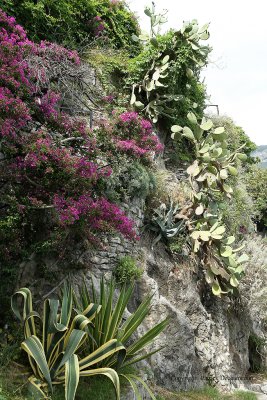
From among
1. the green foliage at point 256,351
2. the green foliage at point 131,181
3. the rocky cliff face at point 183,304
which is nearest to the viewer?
the rocky cliff face at point 183,304

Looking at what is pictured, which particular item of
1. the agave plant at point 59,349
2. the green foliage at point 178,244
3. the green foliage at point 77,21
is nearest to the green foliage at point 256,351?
the green foliage at point 178,244

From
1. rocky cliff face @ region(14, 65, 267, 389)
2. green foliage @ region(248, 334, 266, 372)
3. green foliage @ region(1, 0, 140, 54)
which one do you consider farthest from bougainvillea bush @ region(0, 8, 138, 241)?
green foliage @ region(248, 334, 266, 372)

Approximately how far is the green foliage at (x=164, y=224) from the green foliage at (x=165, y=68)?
6.96 feet

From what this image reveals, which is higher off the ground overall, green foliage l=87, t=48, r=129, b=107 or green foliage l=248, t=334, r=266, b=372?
green foliage l=87, t=48, r=129, b=107

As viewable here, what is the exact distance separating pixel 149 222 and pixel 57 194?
3.75 m

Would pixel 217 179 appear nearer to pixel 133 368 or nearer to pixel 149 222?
pixel 149 222

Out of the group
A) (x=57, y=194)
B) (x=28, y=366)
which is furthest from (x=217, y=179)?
(x=28, y=366)

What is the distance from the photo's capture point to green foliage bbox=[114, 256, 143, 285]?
20.8 ft

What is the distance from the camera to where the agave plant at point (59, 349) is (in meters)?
3.66

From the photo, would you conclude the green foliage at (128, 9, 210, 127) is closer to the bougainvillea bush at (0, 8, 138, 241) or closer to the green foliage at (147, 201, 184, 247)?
the green foliage at (147, 201, 184, 247)

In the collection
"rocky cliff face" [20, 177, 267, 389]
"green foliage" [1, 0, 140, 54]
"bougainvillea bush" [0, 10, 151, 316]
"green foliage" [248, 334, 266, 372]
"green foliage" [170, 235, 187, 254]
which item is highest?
"green foliage" [1, 0, 140, 54]

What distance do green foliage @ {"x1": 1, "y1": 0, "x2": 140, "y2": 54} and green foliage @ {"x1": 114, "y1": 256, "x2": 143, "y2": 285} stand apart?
15.0 ft

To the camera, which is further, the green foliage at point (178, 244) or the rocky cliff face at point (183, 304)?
the green foliage at point (178, 244)

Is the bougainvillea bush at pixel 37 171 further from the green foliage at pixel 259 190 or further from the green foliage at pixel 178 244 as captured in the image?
the green foliage at pixel 259 190
